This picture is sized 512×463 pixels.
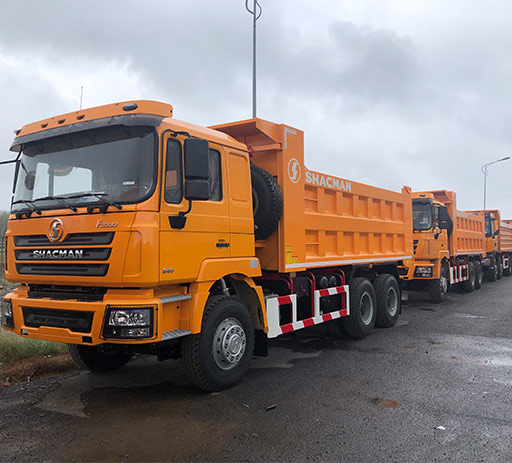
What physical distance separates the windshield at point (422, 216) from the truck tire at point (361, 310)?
178 inches

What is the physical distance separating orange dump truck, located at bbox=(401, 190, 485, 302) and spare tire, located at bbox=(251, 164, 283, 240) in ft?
19.5

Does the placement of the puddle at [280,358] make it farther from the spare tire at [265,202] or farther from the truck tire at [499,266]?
the truck tire at [499,266]

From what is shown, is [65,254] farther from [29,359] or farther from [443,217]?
[443,217]

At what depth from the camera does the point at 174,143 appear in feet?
14.2

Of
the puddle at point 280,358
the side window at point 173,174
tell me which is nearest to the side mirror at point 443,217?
the puddle at point 280,358

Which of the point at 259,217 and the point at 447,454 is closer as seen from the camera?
the point at 447,454

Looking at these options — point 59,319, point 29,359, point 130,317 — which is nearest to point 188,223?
point 130,317

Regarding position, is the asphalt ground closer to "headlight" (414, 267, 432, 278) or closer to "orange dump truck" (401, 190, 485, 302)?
"headlight" (414, 267, 432, 278)

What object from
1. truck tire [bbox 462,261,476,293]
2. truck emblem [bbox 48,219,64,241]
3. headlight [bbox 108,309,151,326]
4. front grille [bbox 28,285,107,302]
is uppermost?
truck emblem [bbox 48,219,64,241]

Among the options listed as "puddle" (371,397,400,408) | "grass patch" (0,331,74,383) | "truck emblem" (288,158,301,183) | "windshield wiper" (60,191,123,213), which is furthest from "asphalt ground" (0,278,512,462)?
"truck emblem" (288,158,301,183)

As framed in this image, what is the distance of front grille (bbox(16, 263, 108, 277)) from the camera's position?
403 centimetres

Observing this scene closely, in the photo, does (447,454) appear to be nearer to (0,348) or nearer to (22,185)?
(22,185)

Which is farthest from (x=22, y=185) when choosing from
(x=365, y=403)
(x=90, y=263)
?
(x=365, y=403)

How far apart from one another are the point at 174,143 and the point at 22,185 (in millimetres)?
1841
